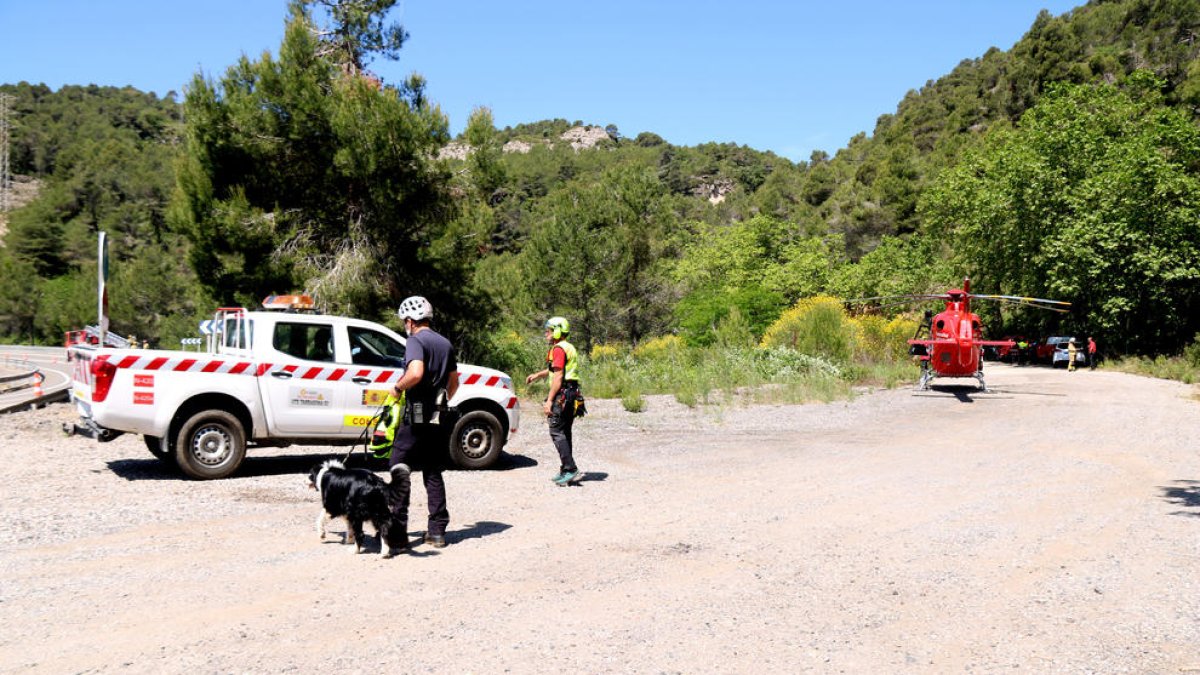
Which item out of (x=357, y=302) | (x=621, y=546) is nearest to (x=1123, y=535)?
(x=621, y=546)

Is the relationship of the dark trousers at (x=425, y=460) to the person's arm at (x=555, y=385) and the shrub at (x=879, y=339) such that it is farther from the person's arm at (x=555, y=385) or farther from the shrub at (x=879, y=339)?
the shrub at (x=879, y=339)

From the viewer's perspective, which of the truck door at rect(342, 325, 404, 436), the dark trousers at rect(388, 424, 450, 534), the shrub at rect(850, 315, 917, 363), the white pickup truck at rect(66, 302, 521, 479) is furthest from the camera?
the shrub at rect(850, 315, 917, 363)

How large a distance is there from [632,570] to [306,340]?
19.8 feet

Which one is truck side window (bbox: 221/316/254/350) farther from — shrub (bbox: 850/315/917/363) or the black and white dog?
shrub (bbox: 850/315/917/363)

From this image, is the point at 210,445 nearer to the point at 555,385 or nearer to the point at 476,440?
the point at 476,440

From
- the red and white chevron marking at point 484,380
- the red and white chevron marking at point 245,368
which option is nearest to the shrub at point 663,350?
the red and white chevron marking at point 484,380

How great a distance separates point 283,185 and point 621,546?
17.7 meters

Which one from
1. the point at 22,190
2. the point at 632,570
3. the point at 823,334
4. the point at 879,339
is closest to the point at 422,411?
the point at 632,570

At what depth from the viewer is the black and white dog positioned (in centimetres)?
680

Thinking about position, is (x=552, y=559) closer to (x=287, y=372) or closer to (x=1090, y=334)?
(x=287, y=372)

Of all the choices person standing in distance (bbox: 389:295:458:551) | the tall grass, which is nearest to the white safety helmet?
person standing in distance (bbox: 389:295:458:551)

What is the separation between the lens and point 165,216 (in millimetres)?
21906

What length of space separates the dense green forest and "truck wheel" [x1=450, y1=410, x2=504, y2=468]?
35.1 feet

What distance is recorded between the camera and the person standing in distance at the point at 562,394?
9.81 meters
